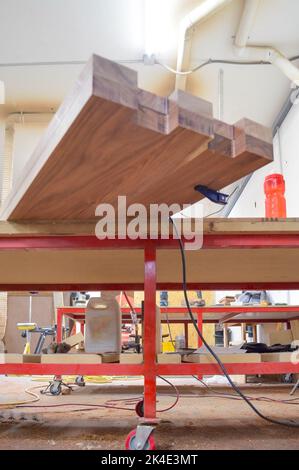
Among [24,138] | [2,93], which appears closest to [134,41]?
[2,93]

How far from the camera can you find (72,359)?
1380 millimetres

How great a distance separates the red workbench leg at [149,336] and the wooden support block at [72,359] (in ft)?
0.59

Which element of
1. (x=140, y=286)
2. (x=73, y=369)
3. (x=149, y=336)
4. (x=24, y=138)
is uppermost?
(x=24, y=138)

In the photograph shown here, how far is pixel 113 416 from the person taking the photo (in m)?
1.81

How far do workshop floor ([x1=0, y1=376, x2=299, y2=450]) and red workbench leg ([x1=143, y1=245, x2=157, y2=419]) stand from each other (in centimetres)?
14

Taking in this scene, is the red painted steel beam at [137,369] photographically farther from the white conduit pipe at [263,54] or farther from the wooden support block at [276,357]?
the white conduit pipe at [263,54]

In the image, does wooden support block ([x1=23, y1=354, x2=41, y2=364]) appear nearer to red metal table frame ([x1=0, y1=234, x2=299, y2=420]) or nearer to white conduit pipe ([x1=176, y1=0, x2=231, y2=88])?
red metal table frame ([x1=0, y1=234, x2=299, y2=420])

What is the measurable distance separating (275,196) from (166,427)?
94 cm

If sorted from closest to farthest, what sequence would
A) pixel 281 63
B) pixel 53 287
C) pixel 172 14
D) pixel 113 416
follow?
pixel 113 416 → pixel 53 287 → pixel 172 14 → pixel 281 63

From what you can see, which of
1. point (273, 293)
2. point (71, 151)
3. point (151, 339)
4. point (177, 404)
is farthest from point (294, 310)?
point (71, 151)

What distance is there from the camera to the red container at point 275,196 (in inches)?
65.7

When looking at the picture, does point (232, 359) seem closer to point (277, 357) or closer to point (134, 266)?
point (277, 357)
